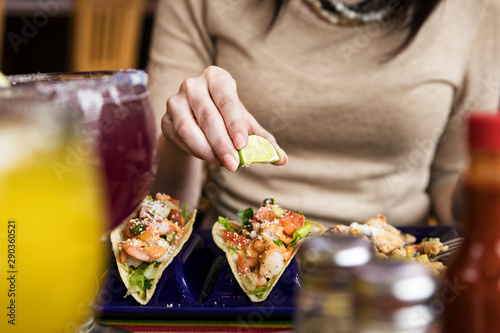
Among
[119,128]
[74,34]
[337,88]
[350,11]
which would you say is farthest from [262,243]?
[74,34]

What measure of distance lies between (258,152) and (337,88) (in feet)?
2.40

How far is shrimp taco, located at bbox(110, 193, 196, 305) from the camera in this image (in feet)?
3.05

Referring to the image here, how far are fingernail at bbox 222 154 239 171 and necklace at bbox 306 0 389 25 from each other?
898 mm

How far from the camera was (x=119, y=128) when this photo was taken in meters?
0.58

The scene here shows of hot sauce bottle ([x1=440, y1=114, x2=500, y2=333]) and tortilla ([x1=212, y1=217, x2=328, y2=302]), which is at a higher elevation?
hot sauce bottle ([x1=440, y1=114, x2=500, y2=333])

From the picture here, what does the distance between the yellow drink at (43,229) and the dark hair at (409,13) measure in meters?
1.23

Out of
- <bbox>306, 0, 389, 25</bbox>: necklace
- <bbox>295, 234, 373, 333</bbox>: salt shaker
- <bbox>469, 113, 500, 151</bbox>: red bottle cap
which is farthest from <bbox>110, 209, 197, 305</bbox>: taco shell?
<bbox>306, 0, 389, 25</bbox>: necklace

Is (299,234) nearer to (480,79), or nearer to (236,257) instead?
(236,257)

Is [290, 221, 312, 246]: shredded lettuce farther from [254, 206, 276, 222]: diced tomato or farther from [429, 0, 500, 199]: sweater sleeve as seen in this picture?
[429, 0, 500, 199]: sweater sleeve

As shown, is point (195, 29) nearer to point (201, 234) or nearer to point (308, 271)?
point (201, 234)

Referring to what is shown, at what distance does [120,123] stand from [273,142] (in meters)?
0.43

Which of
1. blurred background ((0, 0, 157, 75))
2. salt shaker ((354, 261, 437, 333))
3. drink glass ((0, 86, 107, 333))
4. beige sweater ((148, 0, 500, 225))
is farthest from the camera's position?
blurred background ((0, 0, 157, 75))

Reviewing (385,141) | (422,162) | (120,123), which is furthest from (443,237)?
(120,123)

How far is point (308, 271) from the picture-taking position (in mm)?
413
